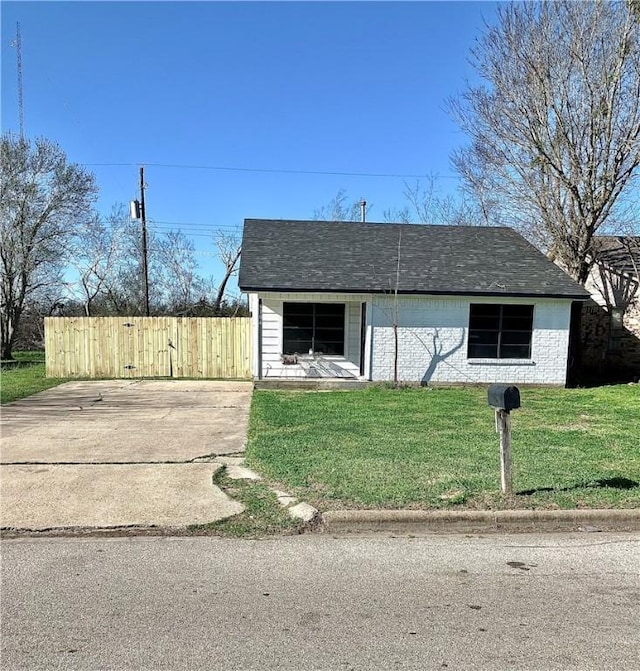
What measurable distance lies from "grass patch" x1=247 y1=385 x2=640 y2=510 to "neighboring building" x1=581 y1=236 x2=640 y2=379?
309 inches

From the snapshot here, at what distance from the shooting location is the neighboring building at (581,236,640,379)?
61.4ft

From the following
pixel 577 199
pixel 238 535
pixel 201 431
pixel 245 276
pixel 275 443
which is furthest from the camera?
pixel 577 199

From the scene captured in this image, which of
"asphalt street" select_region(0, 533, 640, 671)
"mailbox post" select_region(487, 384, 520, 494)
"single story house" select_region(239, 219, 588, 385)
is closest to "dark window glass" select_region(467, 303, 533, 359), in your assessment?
"single story house" select_region(239, 219, 588, 385)

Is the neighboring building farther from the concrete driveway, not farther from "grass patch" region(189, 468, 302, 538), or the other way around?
"grass patch" region(189, 468, 302, 538)

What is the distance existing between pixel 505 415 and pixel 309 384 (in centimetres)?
954

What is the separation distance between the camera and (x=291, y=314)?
1504 centimetres

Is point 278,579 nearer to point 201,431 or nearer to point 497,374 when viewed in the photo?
point 201,431

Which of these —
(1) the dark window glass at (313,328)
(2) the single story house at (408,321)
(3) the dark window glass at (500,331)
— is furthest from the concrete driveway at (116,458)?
(3) the dark window glass at (500,331)

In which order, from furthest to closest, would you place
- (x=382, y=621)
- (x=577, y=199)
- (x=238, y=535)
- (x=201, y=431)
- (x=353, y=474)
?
(x=577, y=199) → (x=201, y=431) → (x=353, y=474) → (x=238, y=535) → (x=382, y=621)

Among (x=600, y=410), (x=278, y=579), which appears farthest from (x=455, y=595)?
(x=600, y=410)

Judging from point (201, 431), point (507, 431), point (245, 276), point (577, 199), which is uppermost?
point (577, 199)

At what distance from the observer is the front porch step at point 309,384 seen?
570 inches

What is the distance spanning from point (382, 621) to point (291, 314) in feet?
39.7

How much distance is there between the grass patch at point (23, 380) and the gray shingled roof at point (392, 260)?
20.2ft
